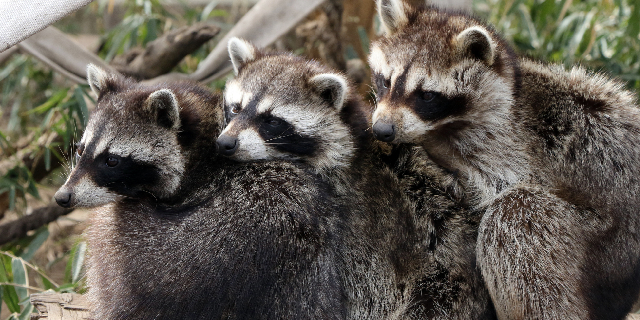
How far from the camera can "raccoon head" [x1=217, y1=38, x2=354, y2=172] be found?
3.83 m

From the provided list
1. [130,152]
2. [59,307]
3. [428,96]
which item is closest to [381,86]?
[428,96]

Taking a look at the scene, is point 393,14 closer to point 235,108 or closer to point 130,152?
point 235,108

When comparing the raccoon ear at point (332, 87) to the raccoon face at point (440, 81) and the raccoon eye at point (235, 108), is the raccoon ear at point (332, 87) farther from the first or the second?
the raccoon eye at point (235, 108)

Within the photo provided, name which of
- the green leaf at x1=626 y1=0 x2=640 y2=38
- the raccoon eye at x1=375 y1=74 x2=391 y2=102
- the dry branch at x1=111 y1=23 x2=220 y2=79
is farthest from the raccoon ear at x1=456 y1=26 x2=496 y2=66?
the dry branch at x1=111 y1=23 x2=220 y2=79

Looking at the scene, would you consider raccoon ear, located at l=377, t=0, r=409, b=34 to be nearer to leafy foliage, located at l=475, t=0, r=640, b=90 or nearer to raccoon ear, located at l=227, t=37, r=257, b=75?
raccoon ear, located at l=227, t=37, r=257, b=75

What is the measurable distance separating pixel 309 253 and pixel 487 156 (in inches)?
54.6

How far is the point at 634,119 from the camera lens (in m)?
4.06

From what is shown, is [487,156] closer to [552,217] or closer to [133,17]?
[552,217]

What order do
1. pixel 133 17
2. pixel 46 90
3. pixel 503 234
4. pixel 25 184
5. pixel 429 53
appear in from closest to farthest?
pixel 503 234, pixel 429 53, pixel 25 184, pixel 133 17, pixel 46 90

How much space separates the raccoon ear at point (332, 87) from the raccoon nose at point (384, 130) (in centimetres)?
40

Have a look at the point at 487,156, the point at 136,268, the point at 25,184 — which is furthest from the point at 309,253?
the point at 25,184

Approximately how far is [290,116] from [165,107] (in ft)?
2.62

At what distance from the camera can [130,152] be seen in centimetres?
372

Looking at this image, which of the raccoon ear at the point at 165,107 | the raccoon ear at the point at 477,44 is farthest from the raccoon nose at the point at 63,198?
the raccoon ear at the point at 477,44
